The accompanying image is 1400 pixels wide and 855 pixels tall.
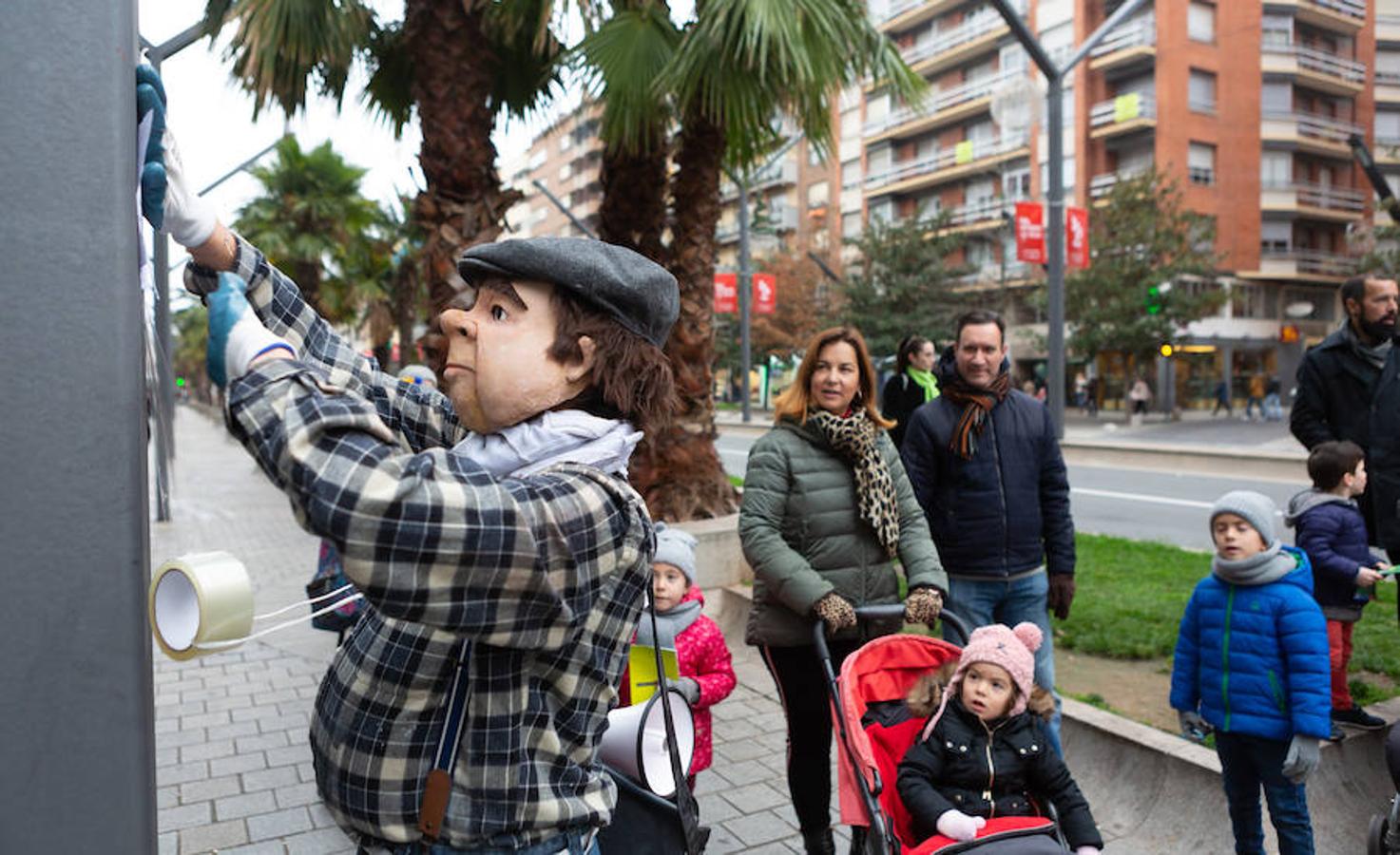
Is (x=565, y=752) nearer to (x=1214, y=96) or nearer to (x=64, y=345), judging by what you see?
(x=64, y=345)

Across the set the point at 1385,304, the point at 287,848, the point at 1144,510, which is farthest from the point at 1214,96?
the point at 287,848

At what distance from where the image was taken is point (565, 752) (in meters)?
1.42

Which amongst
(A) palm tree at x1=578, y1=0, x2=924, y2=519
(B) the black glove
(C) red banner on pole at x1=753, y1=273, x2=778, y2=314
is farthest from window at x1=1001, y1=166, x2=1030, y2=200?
(B) the black glove

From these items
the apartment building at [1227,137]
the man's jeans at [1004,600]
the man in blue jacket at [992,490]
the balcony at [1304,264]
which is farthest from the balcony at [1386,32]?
the man's jeans at [1004,600]

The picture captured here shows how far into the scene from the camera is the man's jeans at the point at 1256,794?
124 inches

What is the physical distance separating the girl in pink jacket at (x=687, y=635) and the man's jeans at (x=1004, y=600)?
93 cm

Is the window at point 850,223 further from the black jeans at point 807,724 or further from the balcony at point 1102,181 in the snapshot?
the black jeans at point 807,724

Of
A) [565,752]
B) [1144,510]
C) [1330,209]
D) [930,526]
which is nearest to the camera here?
[565,752]

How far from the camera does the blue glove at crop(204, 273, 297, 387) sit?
1102 millimetres

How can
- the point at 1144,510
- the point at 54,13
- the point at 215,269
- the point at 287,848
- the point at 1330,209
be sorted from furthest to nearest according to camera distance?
the point at 1330,209 < the point at 1144,510 < the point at 287,848 < the point at 215,269 < the point at 54,13

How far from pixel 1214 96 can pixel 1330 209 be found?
8.07 m

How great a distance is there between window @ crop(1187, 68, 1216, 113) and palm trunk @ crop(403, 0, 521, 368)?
40.4 meters

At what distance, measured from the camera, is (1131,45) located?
130 feet

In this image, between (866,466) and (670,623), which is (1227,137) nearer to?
(866,466)
